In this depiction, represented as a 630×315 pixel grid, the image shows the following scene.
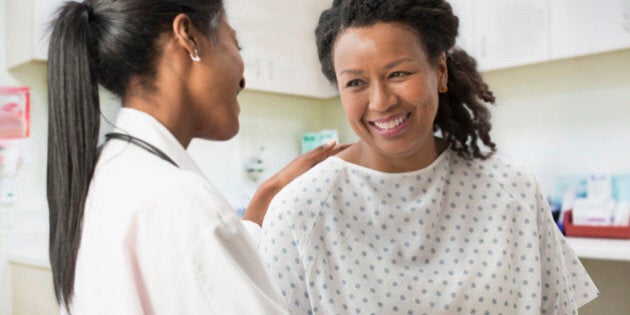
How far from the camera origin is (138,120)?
681mm

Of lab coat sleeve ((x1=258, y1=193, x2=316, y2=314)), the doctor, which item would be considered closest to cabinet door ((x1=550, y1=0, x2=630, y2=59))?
lab coat sleeve ((x1=258, y1=193, x2=316, y2=314))

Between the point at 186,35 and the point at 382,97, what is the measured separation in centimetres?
51

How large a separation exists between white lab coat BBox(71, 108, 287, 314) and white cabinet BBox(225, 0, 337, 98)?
8.15 ft

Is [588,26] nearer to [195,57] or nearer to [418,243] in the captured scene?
[418,243]

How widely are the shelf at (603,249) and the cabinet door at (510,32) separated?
0.92m

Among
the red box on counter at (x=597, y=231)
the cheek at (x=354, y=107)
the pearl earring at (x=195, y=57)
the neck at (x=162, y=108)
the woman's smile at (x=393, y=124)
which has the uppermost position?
the pearl earring at (x=195, y=57)

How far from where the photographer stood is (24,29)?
2.25 metres

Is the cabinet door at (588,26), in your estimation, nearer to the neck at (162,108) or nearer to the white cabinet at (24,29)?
the white cabinet at (24,29)

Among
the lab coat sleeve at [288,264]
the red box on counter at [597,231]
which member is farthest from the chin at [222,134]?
the red box on counter at [597,231]

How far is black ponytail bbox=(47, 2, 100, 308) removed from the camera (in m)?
0.64

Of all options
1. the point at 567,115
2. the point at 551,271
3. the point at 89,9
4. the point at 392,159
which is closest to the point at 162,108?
the point at 89,9

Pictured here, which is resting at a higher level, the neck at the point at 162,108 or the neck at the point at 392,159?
the neck at the point at 162,108

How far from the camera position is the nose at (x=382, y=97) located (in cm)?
111

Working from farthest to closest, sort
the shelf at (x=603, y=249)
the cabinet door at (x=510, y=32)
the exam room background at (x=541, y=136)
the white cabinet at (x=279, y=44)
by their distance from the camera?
the white cabinet at (x=279, y=44) < the cabinet door at (x=510, y=32) < the exam room background at (x=541, y=136) < the shelf at (x=603, y=249)
